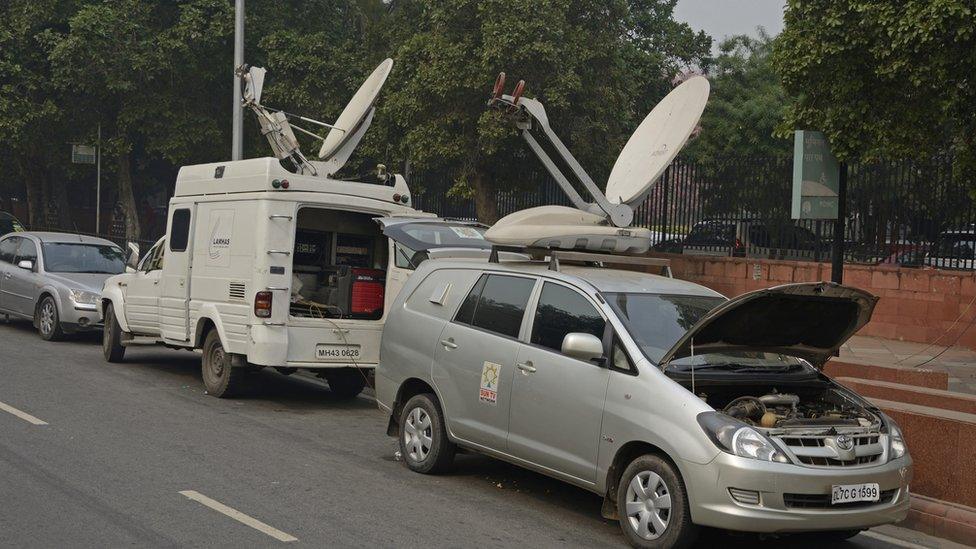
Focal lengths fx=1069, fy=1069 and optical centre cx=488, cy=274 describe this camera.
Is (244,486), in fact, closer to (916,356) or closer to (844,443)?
(844,443)

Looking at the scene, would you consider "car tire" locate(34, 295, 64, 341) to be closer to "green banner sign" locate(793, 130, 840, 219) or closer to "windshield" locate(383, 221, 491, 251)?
"windshield" locate(383, 221, 491, 251)

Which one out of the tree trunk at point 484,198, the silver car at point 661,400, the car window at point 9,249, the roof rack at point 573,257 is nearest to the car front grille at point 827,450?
the silver car at point 661,400

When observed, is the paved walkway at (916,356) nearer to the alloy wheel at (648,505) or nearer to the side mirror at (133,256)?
the alloy wheel at (648,505)

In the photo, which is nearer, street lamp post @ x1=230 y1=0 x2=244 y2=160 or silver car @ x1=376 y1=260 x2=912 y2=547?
silver car @ x1=376 y1=260 x2=912 y2=547

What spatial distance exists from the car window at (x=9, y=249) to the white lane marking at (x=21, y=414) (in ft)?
27.6

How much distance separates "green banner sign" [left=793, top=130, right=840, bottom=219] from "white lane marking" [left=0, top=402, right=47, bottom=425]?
30.1 ft

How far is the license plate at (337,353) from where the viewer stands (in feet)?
37.6

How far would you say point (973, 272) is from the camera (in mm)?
16609

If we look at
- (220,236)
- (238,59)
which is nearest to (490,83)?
(238,59)

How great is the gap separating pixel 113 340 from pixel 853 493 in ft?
36.1

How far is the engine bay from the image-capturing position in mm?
6555

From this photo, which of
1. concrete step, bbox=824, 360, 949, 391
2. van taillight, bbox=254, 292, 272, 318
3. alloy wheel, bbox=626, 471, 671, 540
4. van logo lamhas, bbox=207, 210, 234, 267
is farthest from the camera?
van logo lamhas, bbox=207, 210, 234, 267

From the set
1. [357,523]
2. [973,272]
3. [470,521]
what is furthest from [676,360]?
[973,272]

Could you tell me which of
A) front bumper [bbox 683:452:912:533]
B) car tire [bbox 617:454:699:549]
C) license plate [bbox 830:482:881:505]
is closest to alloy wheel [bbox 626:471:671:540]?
car tire [bbox 617:454:699:549]
